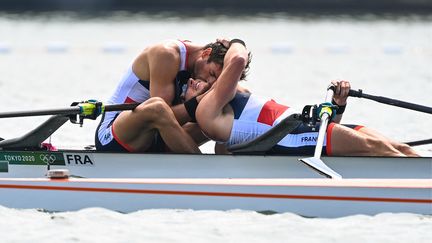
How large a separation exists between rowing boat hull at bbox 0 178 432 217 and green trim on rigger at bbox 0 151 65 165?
1.24 feet

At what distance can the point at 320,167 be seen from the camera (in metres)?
7.80

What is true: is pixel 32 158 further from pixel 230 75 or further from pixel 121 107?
pixel 230 75

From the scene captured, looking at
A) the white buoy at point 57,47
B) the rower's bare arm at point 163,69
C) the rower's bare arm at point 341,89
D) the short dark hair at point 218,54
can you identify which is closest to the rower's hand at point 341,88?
the rower's bare arm at point 341,89

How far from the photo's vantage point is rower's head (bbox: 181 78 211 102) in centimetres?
829

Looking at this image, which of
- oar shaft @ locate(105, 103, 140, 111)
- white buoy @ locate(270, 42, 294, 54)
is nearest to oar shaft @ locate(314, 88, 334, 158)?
oar shaft @ locate(105, 103, 140, 111)

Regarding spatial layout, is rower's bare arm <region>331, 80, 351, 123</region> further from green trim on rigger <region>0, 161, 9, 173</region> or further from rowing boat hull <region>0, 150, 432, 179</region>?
green trim on rigger <region>0, 161, 9, 173</region>

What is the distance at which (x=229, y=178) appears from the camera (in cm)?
814

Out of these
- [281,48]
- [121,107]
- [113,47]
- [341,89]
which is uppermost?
[341,89]

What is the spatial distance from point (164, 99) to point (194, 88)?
0.24 meters

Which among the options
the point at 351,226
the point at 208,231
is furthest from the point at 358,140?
the point at 208,231

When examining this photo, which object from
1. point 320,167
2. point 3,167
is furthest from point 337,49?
point 320,167

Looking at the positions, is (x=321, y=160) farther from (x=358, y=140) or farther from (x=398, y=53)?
(x=398, y=53)

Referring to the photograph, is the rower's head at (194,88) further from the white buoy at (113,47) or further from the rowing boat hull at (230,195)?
the white buoy at (113,47)

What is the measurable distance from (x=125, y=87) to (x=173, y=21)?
2419 cm
